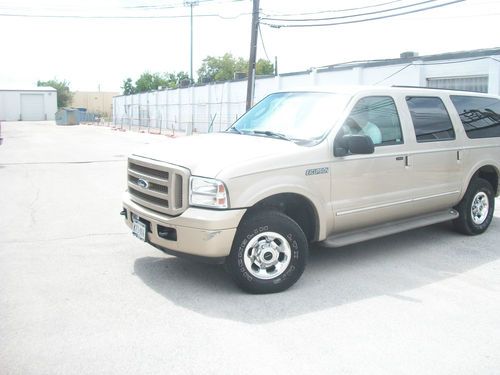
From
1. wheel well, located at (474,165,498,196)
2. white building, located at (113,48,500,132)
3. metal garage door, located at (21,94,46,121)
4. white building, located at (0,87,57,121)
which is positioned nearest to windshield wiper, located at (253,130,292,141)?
wheel well, located at (474,165,498,196)

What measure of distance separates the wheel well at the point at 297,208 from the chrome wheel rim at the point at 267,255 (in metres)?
0.29

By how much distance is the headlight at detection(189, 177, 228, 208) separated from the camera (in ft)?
15.2

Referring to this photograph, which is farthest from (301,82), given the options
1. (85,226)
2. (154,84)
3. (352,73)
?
(154,84)

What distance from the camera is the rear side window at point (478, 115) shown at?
699cm

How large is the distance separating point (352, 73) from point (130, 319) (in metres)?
22.1

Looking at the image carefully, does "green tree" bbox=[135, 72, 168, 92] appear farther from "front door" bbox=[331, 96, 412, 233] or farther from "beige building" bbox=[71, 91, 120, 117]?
"front door" bbox=[331, 96, 412, 233]

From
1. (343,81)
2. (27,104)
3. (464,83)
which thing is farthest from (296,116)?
(27,104)

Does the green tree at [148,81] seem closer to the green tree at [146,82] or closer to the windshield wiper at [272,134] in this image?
the green tree at [146,82]

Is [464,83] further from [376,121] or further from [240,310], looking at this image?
[240,310]

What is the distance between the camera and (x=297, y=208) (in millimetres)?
5465

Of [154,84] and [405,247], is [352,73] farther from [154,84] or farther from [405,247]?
[154,84]

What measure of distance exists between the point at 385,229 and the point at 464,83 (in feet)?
53.3

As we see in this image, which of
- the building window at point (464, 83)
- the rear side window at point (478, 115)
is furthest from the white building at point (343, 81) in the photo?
the rear side window at point (478, 115)

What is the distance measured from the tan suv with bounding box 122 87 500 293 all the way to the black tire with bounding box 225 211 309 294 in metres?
0.01
